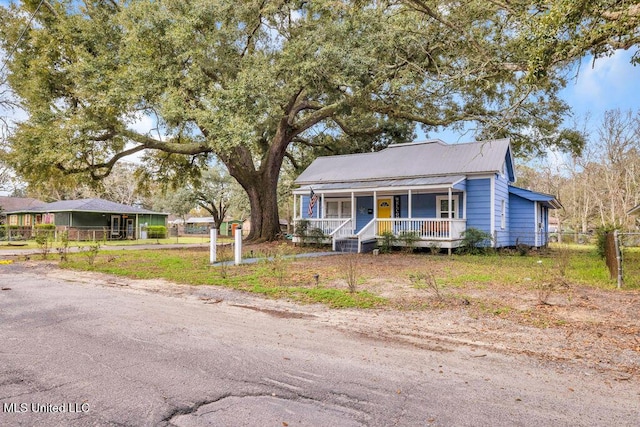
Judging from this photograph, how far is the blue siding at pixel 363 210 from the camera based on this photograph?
20609mm

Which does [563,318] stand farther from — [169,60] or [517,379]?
[169,60]

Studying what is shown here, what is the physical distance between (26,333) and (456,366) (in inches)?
202

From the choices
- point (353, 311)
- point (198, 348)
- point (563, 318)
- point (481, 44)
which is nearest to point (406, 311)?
point (353, 311)

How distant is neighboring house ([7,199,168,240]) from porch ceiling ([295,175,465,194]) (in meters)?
19.8

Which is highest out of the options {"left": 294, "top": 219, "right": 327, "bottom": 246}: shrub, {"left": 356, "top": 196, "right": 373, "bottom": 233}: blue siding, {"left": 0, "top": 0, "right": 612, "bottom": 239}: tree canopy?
{"left": 0, "top": 0, "right": 612, "bottom": 239}: tree canopy

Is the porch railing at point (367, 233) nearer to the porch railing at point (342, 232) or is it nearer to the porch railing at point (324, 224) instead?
the porch railing at point (342, 232)

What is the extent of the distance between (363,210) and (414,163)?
3.54 m

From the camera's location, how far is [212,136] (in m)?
15.8

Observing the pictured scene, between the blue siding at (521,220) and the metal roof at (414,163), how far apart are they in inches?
99.0

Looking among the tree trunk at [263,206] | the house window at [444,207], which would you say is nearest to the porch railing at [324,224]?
the tree trunk at [263,206]

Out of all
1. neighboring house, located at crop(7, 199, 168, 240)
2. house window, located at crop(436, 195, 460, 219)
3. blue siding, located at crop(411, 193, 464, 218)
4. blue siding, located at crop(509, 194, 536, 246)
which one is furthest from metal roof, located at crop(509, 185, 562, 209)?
neighboring house, located at crop(7, 199, 168, 240)

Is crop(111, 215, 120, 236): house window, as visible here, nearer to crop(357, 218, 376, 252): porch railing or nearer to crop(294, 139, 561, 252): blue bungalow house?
crop(294, 139, 561, 252): blue bungalow house

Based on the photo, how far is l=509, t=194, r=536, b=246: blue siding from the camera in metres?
19.8

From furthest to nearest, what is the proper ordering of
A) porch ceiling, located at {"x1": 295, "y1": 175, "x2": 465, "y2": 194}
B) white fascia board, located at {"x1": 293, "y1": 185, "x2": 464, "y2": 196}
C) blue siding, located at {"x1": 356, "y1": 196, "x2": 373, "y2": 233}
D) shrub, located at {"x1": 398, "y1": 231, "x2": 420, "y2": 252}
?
blue siding, located at {"x1": 356, "y1": 196, "x2": 373, "y2": 233}
shrub, located at {"x1": 398, "y1": 231, "x2": 420, "y2": 252}
porch ceiling, located at {"x1": 295, "y1": 175, "x2": 465, "y2": 194}
white fascia board, located at {"x1": 293, "y1": 185, "x2": 464, "y2": 196}
